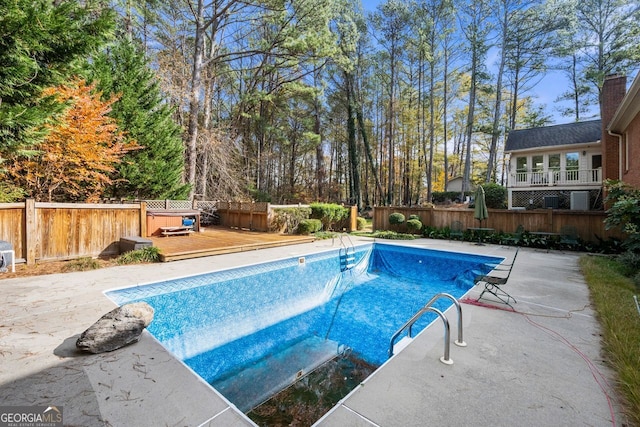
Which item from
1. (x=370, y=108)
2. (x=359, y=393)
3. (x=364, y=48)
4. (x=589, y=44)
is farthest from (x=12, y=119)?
(x=589, y=44)

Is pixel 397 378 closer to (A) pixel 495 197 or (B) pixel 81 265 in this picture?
(B) pixel 81 265

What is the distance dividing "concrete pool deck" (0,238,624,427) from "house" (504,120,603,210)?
13.5m

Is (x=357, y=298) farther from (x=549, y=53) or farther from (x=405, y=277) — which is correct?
(x=549, y=53)

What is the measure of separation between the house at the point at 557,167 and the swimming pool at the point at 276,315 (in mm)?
9718

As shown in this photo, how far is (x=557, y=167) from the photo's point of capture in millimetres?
14914

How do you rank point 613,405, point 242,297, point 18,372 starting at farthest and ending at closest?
point 242,297 < point 18,372 < point 613,405

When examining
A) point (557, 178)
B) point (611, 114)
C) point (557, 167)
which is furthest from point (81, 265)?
point (557, 167)

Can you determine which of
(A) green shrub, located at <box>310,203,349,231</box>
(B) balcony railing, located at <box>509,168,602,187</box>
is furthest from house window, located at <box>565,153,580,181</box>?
(A) green shrub, located at <box>310,203,349,231</box>

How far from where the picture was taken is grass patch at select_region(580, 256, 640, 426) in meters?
2.02

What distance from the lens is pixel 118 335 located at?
262 centimetres

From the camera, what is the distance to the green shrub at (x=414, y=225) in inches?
485

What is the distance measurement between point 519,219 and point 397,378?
36.2 ft

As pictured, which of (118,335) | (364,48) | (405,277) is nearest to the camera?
(118,335)

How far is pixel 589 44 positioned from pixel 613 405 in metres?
23.3
